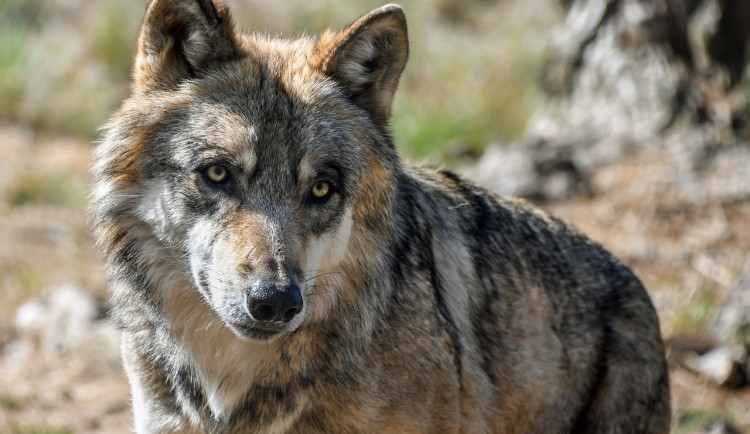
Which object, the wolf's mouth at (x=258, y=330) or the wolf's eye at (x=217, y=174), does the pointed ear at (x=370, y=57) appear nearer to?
the wolf's eye at (x=217, y=174)

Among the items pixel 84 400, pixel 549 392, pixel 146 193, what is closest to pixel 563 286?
pixel 549 392

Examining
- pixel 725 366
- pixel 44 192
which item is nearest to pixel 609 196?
pixel 725 366

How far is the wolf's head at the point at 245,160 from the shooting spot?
12.2 ft

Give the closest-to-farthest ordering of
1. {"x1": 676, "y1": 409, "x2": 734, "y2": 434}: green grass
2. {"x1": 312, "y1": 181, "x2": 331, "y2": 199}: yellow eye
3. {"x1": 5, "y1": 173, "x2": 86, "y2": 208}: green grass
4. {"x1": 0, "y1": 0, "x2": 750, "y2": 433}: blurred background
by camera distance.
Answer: {"x1": 312, "y1": 181, "x2": 331, "y2": 199}: yellow eye
{"x1": 676, "y1": 409, "x2": 734, "y2": 434}: green grass
{"x1": 0, "y1": 0, "x2": 750, "y2": 433}: blurred background
{"x1": 5, "y1": 173, "x2": 86, "y2": 208}: green grass

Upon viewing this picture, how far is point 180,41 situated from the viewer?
416 cm

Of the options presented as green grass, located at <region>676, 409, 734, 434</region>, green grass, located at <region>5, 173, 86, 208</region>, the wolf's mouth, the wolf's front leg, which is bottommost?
green grass, located at <region>5, 173, 86, 208</region>

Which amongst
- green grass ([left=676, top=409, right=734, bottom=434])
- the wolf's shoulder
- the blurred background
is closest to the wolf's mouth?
the wolf's shoulder

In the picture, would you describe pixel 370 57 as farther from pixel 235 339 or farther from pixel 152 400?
pixel 152 400

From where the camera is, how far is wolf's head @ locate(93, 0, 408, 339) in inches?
146

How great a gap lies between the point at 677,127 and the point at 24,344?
20.9 feet

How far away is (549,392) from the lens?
16.0 feet

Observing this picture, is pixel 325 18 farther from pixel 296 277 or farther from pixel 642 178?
pixel 296 277

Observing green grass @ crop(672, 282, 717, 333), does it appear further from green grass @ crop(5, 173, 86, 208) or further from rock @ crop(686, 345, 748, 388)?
green grass @ crop(5, 173, 86, 208)

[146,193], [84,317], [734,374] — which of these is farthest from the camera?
[84,317]
